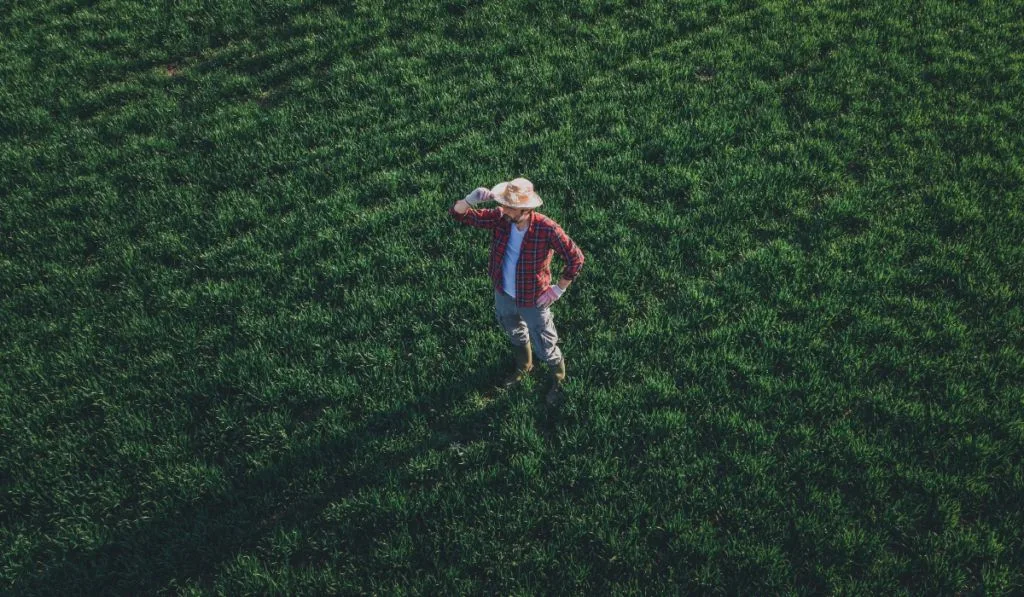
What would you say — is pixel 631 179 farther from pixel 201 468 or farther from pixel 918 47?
pixel 201 468

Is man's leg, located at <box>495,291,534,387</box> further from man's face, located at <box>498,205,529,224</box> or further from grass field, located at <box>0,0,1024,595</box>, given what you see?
man's face, located at <box>498,205,529,224</box>

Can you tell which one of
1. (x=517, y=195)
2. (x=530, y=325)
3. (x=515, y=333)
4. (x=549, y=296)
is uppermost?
(x=517, y=195)

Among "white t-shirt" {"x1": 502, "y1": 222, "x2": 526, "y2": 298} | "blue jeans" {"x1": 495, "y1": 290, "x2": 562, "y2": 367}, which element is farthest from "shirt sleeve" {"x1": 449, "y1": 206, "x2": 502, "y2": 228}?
"blue jeans" {"x1": 495, "y1": 290, "x2": 562, "y2": 367}

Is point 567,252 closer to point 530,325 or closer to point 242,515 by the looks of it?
point 530,325

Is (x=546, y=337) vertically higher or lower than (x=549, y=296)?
lower

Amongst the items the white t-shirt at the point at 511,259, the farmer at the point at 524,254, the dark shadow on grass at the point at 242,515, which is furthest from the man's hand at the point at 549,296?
the dark shadow on grass at the point at 242,515

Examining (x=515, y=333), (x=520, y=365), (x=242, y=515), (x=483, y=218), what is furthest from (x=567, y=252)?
(x=242, y=515)
